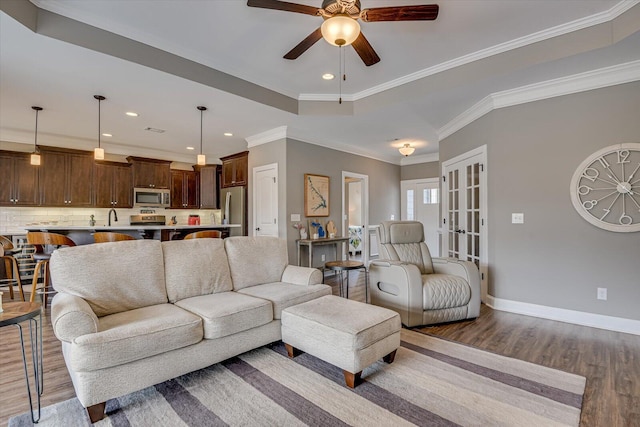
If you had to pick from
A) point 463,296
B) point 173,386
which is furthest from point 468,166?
point 173,386

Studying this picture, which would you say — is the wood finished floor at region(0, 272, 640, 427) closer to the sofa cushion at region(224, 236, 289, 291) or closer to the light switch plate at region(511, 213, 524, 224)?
the light switch plate at region(511, 213, 524, 224)

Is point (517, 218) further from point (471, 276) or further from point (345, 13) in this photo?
point (345, 13)

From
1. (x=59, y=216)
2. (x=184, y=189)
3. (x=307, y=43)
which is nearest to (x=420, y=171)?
(x=184, y=189)

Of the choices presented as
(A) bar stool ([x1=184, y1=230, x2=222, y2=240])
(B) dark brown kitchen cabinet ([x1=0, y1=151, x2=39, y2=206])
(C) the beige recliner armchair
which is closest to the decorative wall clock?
(C) the beige recliner armchair

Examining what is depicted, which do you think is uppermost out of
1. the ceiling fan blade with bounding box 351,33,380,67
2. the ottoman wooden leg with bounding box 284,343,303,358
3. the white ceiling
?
the white ceiling

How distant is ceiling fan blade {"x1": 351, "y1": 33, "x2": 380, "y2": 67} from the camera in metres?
2.45

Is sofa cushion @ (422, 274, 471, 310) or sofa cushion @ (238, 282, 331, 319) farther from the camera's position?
sofa cushion @ (422, 274, 471, 310)

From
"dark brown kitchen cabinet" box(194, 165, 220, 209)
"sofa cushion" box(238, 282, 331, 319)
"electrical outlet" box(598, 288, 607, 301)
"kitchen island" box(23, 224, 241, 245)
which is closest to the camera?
"sofa cushion" box(238, 282, 331, 319)

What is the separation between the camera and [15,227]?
18.3ft

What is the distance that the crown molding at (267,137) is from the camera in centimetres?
520

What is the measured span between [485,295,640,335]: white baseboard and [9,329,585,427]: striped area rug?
1.46 m

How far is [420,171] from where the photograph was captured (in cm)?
793

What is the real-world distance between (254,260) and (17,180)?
17.2ft

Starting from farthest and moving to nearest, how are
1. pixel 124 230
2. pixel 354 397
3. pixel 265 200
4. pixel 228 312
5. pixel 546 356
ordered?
pixel 265 200
pixel 124 230
pixel 546 356
pixel 228 312
pixel 354 397
